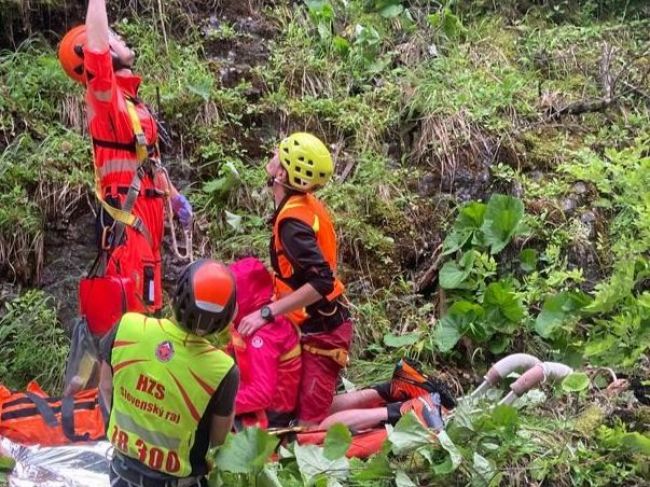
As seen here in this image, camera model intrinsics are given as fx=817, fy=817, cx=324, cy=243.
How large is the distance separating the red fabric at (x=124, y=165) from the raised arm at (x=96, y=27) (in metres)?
0.13

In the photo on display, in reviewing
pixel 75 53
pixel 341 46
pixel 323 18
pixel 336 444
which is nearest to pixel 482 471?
pixel 336 444

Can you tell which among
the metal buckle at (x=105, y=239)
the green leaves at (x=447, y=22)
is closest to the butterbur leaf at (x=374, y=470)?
the metal buckle at (x=105, y=239)

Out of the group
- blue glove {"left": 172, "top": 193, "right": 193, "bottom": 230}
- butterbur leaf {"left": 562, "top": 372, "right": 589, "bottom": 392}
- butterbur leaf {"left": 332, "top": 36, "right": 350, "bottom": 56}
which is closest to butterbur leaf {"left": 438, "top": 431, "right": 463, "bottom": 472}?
butterbur leaf {"left": 562, "top": 372, "right": 589, "bottom": 392}

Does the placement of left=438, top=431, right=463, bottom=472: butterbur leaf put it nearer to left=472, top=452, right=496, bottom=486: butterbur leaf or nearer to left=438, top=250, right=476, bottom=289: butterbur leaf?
left=472, top=452, right=496, bottom=486: butterbur leaf

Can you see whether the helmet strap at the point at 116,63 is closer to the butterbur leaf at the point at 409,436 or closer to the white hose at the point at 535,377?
the butterbur leaf at the point at 409,436

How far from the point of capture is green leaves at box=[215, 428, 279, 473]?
10.7 ft

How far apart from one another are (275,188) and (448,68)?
3262 mm

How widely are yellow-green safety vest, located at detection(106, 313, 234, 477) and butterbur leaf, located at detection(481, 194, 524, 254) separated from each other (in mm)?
3050

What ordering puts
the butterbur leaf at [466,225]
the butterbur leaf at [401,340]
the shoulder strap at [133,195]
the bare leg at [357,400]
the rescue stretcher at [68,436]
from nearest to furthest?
the rescue stretcher at [68,436], the shoulder strap at [133,195], the bare leg at [357,400], the butterbur leaf at [401,340], the butterbur leaf at [466,225]

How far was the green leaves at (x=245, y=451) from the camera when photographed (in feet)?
10.7

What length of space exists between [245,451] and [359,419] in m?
1.18

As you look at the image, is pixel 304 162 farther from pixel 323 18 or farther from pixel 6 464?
pixel 323 18

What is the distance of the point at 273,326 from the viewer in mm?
4285

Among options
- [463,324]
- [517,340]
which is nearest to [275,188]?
[463,324]
